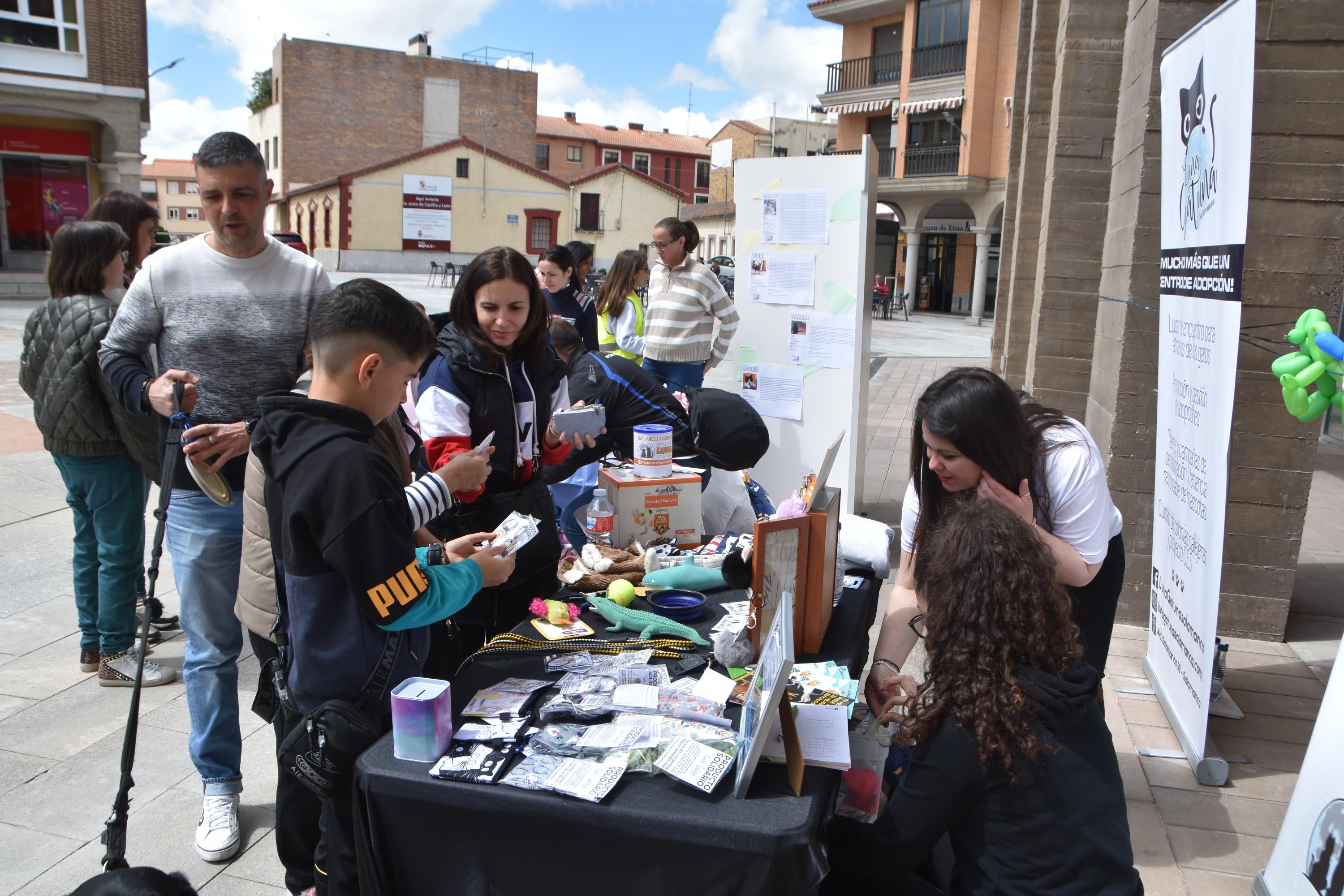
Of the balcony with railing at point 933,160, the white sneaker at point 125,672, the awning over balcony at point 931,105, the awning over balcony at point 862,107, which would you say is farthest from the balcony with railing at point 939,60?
the white sneaker at point 125,672

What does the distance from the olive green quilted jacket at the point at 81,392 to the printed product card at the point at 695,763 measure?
8.66ft

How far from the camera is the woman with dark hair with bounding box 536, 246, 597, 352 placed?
21.5 feet

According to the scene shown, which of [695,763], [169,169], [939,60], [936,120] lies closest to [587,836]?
[695,763]

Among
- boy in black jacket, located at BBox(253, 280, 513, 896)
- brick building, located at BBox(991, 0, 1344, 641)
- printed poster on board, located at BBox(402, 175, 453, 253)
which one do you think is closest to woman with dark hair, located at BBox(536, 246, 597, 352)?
brick building, located at BBox(991, 0, 1344, 641)

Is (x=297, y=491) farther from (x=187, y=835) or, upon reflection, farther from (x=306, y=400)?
(x=187, y=835)

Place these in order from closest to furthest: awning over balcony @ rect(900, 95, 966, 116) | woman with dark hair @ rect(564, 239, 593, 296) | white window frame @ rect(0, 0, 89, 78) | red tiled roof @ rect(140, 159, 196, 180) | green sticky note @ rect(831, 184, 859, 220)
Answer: green sticky note @ rect(831, 184, 859, 220), woman with dark hair @ rect(564, 239, 593, 296), white window frame @ rect(0, 0, 89, 78), awning over balcony @ rect(900, 95, 966, 116), red tiled roof @ rect(140, 159, 196, 180)

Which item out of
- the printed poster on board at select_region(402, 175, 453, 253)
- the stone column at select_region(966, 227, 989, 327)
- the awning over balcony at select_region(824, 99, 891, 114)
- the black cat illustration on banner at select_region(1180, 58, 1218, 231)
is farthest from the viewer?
the printed poster on board at select_region(402, 175, 453, 253)

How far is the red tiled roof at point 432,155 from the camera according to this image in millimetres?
38219

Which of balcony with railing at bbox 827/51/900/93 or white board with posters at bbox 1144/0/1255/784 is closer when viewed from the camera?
white board with posters at bbox 1144/0/1255/784

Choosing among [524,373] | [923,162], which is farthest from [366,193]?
[524,373]

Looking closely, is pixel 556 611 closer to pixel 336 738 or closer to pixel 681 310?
pixel 336 738

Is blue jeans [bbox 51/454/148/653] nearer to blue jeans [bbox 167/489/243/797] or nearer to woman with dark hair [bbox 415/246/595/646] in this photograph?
blue jeans [bbox 167/489/243/797]

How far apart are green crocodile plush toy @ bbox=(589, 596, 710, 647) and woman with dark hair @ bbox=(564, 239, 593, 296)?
492cm

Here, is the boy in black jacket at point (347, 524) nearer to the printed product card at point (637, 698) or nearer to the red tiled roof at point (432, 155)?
the printed product card at point (637, 698)
